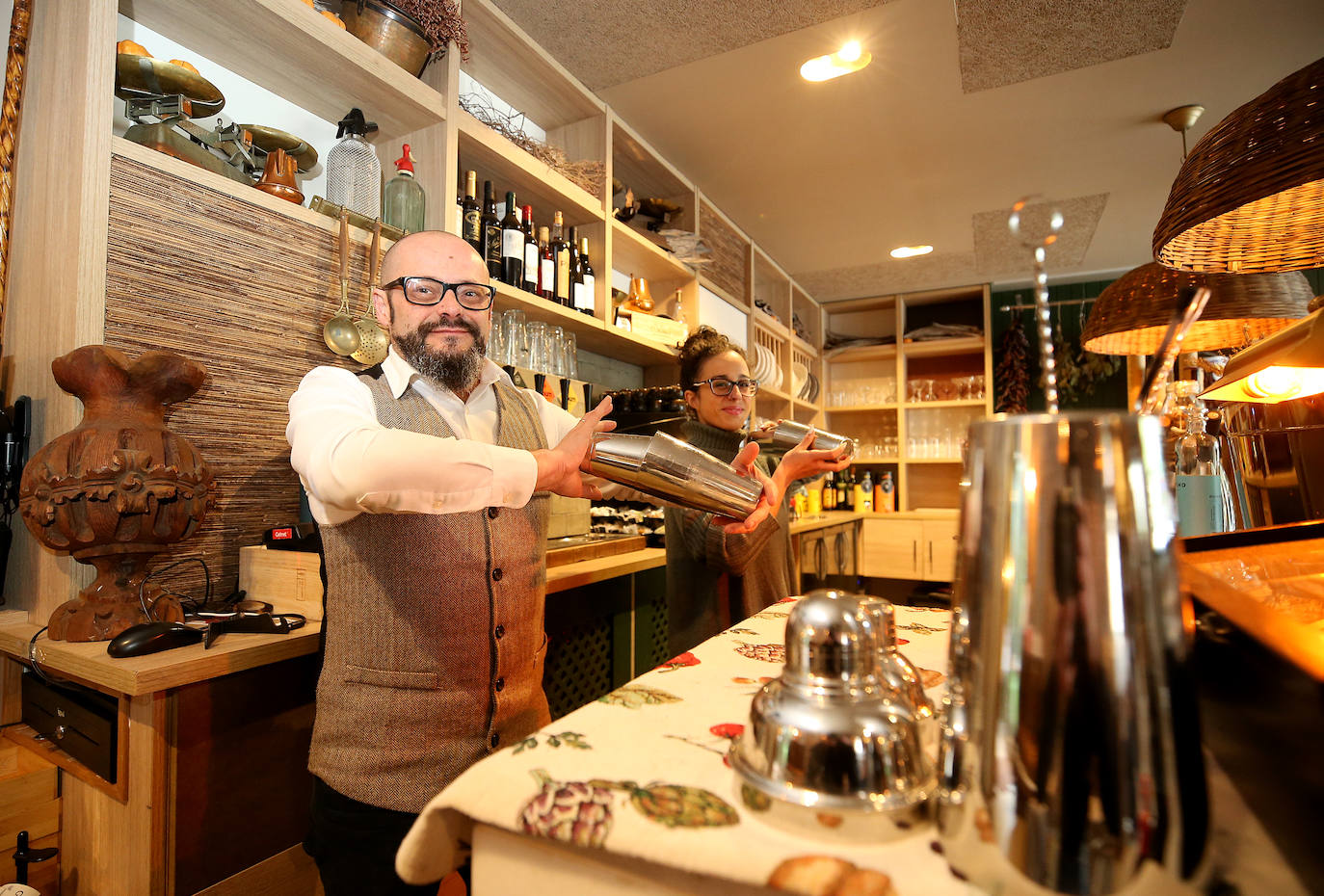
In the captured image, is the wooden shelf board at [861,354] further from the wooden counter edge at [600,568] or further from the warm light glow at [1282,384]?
the warm light glow at [1282,384]

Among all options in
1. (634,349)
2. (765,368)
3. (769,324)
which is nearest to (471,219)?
(634,349)

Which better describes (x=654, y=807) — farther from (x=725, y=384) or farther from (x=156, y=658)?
(x=725, y=384)

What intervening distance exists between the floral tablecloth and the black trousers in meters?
0.60

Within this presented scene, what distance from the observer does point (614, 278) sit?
2.88 meters

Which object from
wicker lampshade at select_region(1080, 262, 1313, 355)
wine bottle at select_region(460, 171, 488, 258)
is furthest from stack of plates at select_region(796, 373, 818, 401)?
wine bottle at select_region(460, 171, 488, 258)

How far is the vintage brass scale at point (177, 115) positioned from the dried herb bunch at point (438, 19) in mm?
475

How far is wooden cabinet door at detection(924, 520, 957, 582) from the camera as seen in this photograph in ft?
14.7

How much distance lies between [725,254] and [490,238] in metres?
1.73

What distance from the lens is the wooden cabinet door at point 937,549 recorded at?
4.49 m

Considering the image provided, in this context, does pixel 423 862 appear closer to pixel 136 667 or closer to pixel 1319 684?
pixel 1319 684

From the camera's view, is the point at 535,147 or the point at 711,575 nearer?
the point at 711,575

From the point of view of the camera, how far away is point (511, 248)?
76.1 inches

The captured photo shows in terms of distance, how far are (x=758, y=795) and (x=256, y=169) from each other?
1672 millimetres

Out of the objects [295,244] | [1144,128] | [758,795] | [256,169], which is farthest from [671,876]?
[1144,128]
